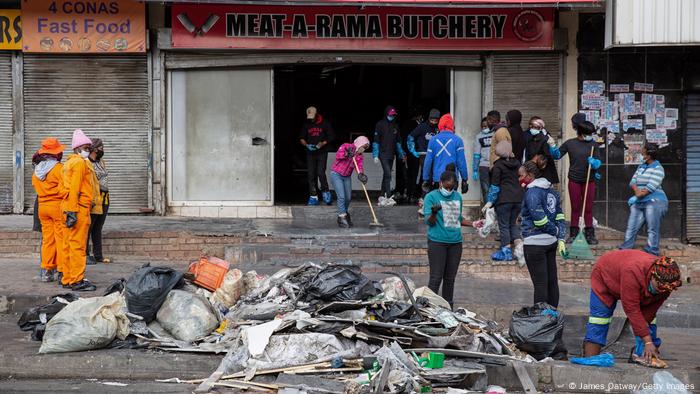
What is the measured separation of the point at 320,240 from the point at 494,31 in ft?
14.9

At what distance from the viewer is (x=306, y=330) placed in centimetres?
856

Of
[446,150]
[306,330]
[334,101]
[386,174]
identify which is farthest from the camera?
[334,101]

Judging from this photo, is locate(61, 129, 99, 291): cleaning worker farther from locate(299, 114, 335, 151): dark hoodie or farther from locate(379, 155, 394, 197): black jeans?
locate(379, 155, 394, 197): black jeans

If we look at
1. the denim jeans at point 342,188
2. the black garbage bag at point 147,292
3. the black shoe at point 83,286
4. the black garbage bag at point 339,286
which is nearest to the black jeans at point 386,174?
the denim jeans at point 342,188

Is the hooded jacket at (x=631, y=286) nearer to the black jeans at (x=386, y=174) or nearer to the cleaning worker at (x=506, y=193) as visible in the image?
the cleaning worker at (x=506, y=193)

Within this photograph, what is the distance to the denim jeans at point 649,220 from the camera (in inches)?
500

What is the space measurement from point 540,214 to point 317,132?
733 centimetres

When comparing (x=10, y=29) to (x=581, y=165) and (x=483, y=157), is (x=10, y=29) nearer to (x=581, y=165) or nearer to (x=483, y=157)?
(x=483, y=157)

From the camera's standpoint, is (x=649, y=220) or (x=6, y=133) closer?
(x=649, y=220)

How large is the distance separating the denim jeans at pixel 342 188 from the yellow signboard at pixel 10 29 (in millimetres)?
5390

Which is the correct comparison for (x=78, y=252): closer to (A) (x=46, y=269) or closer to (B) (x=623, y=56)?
(A) (x=46, y=269)

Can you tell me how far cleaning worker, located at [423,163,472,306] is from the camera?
1017 cm

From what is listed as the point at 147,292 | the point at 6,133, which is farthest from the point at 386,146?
the point at 147,292

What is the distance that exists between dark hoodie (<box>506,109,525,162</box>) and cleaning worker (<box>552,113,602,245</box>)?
56 cm
